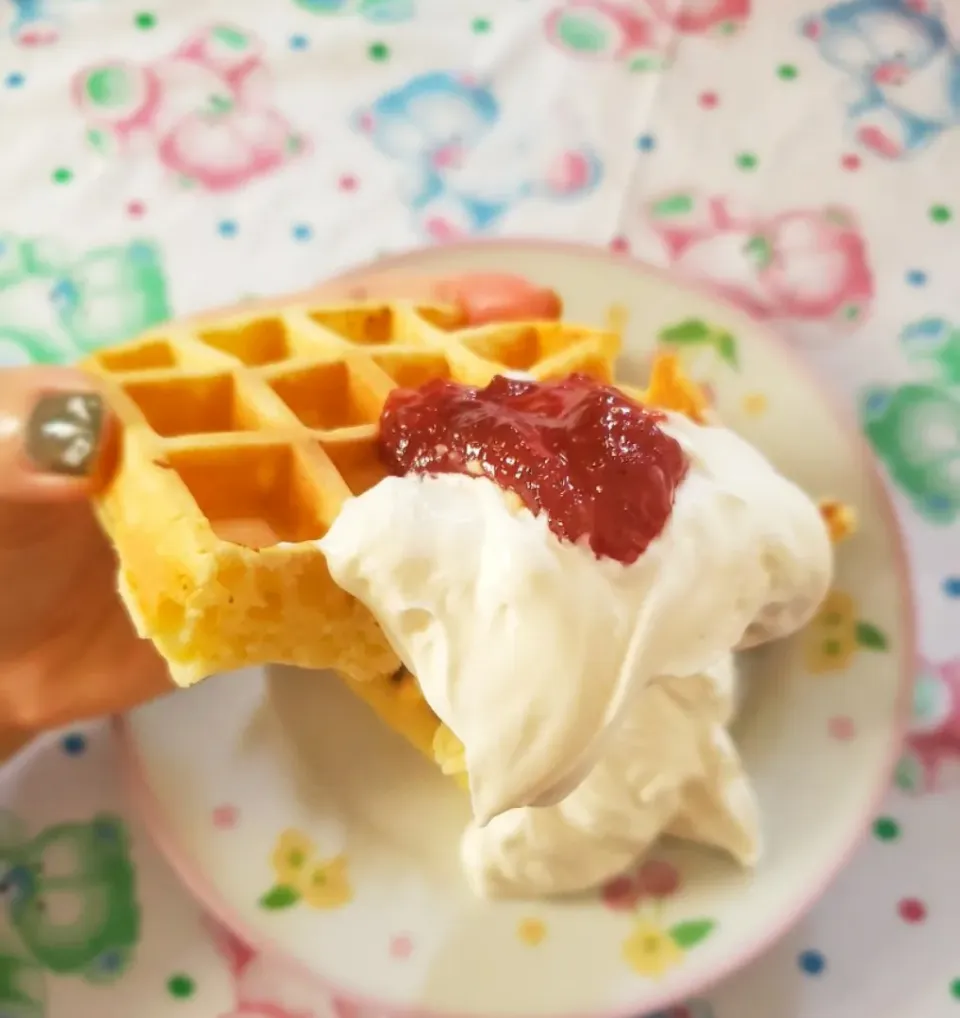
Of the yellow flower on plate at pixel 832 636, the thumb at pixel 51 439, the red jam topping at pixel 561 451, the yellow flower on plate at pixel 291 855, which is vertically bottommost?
the yellow flower on plate at pixel 291 855

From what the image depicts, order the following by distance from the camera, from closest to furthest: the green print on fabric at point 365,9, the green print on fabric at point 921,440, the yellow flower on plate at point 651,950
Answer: the yellow flower on plate at point 651,950 → the green print on fabric at point 921,440 → the green print on fabric at point 365,9

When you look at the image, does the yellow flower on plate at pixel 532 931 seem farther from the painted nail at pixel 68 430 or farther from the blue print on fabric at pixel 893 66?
the blue print on fabric at pixel 893 66

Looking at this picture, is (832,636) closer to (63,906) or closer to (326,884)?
(326,884)

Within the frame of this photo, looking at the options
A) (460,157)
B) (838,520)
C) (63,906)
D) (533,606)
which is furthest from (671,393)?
(63,906)

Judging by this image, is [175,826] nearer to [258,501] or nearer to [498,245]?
[258,501]

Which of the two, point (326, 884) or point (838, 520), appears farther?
point (838, 520)

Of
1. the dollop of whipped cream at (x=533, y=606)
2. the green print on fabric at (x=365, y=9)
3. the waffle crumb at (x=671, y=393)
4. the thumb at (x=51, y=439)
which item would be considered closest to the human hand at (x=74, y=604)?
the thumb at (x=51, y=439)

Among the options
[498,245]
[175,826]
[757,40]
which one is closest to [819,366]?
[498,245]
